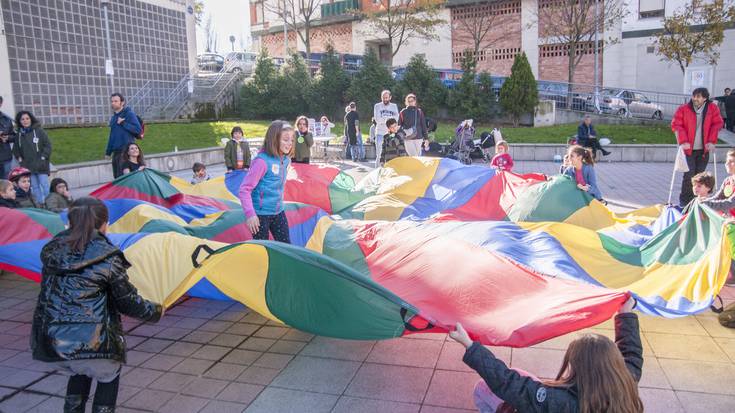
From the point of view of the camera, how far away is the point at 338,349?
4242 millimetres

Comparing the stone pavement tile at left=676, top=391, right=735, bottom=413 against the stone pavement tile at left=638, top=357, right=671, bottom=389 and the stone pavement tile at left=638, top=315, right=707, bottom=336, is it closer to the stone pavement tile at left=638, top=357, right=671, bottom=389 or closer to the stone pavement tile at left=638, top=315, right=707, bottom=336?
the stone pavement tile at left=638, top=357, right=671, bottom=389

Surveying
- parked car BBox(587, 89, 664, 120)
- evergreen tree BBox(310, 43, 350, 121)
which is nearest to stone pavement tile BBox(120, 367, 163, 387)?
parked car BBox(587, 89, 664, 120)

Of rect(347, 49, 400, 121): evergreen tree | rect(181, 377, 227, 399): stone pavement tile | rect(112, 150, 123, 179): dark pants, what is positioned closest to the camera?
rect(181, 377, 227, 399): stone pavement tile

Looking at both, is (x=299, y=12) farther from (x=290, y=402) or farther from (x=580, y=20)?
(x=290, y=402)

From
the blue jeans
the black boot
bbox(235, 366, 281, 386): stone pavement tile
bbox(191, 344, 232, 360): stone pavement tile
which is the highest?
the blue jeans

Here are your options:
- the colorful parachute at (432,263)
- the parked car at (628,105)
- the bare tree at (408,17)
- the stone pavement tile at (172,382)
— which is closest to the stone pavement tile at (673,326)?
the colorful parachute at (432,263)

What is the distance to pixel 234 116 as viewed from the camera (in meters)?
25.7

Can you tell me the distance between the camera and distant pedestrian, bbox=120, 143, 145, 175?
7.79 meters

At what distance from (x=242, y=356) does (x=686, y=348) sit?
10.2 feet

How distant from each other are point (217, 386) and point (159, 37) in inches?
809

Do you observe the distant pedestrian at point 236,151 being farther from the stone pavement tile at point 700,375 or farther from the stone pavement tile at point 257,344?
the stone pavement tile at point 700,375

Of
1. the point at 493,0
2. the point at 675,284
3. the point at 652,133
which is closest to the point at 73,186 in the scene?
the point at 675,284

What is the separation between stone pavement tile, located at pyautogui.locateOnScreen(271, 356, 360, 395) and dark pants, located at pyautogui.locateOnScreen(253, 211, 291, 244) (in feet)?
3.44

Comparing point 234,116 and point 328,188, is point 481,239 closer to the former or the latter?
point 328,188
